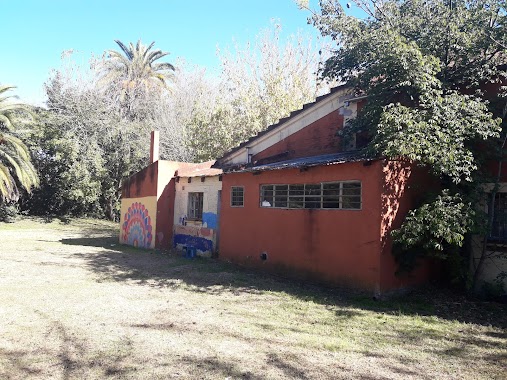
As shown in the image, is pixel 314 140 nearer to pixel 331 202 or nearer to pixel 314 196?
pixel 314 196

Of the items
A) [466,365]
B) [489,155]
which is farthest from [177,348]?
[489,155]

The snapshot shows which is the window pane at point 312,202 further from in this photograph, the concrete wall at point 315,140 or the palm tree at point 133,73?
the palm tree at point 133,73

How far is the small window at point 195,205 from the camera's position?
1451cm

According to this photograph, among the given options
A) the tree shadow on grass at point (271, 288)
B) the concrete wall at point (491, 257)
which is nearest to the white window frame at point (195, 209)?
the tree shadow on grass at point (271, 288)

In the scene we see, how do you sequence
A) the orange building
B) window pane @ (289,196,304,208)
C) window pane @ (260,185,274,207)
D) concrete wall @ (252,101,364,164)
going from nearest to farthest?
the orange building
window pane @ (289,196,304,208)
window pane @ (260,185,274,207)
concrete wall @ (252,101,364,164)

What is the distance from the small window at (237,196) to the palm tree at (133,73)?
808 inches

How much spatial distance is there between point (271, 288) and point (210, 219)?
5456 mm

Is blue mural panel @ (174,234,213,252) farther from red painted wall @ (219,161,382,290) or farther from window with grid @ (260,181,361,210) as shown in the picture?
window with grid @ (260,181,361,210)

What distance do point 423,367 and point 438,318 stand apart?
238 centimetres

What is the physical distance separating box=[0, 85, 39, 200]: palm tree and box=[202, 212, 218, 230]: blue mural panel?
40.4ft

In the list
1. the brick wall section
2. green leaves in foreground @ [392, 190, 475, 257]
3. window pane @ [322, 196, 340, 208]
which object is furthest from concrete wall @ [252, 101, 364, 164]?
green leaves in foreground @ [392, 190, 475, 257]

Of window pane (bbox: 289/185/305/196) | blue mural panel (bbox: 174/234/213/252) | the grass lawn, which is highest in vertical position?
window pane (bbox: 289/185/305/196)

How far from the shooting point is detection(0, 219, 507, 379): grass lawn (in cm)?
442

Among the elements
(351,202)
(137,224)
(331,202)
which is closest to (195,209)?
(137,224)
